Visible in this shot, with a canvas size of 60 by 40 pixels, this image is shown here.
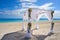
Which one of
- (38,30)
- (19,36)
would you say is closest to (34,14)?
(38,30)

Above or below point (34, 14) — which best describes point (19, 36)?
below

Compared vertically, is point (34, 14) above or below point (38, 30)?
above

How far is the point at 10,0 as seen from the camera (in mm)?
2438

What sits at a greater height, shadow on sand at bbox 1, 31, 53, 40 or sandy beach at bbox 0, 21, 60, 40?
sandy beach at bbox 0, 21, 60, 40

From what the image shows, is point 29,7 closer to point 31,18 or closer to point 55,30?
point 31,18

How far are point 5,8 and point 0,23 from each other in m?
0.22

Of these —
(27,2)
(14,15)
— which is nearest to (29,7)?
(27,2)

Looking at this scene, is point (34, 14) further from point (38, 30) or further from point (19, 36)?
point (19, 36)

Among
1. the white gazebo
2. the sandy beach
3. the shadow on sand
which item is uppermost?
the white gazebo

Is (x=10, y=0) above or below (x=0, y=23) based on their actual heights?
above

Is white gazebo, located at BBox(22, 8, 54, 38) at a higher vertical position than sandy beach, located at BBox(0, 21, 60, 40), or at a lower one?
higher

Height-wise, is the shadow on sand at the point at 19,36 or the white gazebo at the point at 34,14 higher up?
the white gazebo at the point at 34,14

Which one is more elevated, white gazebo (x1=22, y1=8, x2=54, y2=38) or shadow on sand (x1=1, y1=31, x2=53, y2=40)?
white gazebo (x1=22, y1=8, x2=54, y2=38)

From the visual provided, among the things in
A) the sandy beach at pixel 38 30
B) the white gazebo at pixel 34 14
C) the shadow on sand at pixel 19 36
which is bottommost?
the shadow on sand at pixel 19 36
